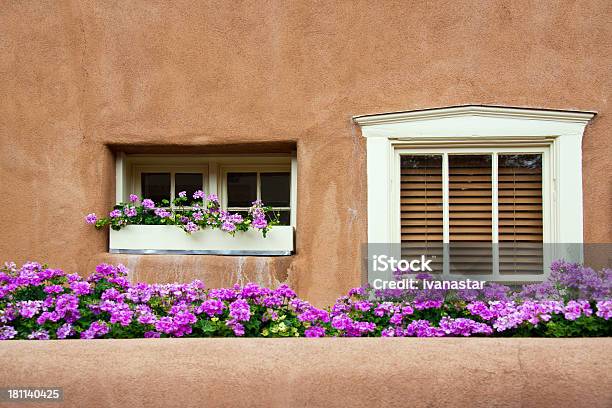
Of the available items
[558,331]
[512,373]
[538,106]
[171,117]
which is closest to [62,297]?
[171,117]

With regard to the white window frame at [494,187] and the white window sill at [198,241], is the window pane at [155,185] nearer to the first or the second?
the white window sill at [198,241]

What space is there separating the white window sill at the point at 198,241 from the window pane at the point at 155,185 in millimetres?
643

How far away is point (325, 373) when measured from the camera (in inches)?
134

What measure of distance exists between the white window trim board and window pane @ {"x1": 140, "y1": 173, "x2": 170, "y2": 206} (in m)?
2.08

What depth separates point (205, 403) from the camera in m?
3.41

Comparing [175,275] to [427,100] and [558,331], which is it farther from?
[558,331]

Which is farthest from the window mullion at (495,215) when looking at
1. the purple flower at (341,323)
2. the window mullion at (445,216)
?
the purple flower at (341,323)

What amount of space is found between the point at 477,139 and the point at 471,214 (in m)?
0.66

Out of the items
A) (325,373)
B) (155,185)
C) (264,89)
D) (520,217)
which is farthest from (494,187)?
(155,185)

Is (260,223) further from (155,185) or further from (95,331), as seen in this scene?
(95,331)

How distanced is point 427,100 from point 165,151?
8.27ft

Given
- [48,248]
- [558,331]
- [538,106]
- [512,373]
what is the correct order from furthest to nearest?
A: [48,248], [538,106], [558,331], [512,373]

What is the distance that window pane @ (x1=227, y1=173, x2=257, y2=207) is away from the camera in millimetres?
5965

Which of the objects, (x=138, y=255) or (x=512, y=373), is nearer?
(x=512, y=373)
